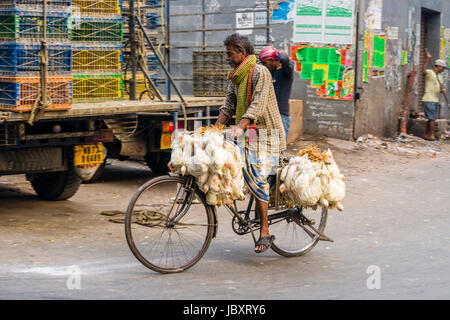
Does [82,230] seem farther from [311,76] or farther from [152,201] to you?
[311,76]

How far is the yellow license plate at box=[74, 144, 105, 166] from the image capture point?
26.8 feet

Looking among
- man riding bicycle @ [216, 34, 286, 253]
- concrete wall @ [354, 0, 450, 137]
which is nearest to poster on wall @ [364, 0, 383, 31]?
concrete wall @ [354, 0, 450, 137]

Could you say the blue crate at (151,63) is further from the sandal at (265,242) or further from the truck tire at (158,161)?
the sandal at (265,242)

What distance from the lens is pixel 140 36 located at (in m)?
9.43

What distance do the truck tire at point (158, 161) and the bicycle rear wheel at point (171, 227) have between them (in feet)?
17.6

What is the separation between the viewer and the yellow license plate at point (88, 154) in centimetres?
816

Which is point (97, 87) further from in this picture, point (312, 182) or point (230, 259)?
point (312, 182)

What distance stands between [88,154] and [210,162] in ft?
10.2

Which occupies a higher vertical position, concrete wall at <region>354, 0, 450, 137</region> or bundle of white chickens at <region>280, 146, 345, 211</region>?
concrete wall at <region>354, 0, 450, 137</region>

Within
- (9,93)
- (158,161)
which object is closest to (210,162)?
(9,93)

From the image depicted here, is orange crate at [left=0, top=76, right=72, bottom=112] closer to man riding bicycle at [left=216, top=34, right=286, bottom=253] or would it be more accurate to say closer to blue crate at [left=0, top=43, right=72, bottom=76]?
blue crate at [left=0, top=43, right=72, bottom=76]

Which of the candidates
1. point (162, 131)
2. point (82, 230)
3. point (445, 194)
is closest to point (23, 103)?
point (82, 230)

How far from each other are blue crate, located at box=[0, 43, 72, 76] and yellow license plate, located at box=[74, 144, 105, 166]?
45.4 inches

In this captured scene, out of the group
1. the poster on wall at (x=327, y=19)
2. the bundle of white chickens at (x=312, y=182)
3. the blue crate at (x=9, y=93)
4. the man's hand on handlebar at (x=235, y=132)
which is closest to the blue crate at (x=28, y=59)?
the blue crate at (x=9, y=93)
